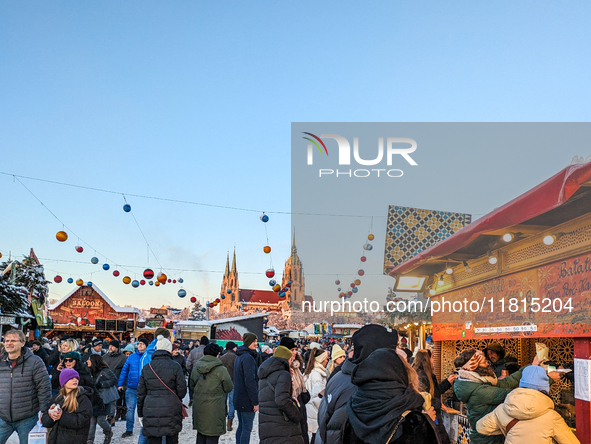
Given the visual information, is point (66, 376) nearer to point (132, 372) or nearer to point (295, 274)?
point (132, 372)

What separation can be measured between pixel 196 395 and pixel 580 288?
14.9 ft

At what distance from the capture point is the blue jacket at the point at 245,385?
6.56 m

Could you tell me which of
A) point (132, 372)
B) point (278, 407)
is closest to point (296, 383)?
point (278, 407)

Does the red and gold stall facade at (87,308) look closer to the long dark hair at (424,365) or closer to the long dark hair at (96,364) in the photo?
the long dark hair at (96,364)

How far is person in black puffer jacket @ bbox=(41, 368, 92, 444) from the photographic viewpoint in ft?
15.8

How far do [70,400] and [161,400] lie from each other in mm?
978

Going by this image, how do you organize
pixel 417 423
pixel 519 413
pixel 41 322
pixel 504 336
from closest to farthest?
1. pixel 417 423
2. pixel 519 413
3. pixel 504 336
4. pixel 41 322

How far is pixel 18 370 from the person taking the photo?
523cm

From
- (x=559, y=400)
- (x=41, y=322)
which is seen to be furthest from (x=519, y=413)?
(x=41, y=322)

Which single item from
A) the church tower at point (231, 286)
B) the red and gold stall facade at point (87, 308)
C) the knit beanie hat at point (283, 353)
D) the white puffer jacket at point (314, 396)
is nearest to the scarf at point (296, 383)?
the white puffer jacket at point (314, 396)

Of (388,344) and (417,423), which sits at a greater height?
(388,344)

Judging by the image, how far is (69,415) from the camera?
4.86 metres

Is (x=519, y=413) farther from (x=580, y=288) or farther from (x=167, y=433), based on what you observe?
(x=167, y=433)

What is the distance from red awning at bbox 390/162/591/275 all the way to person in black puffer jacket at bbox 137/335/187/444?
3961 millimetres
